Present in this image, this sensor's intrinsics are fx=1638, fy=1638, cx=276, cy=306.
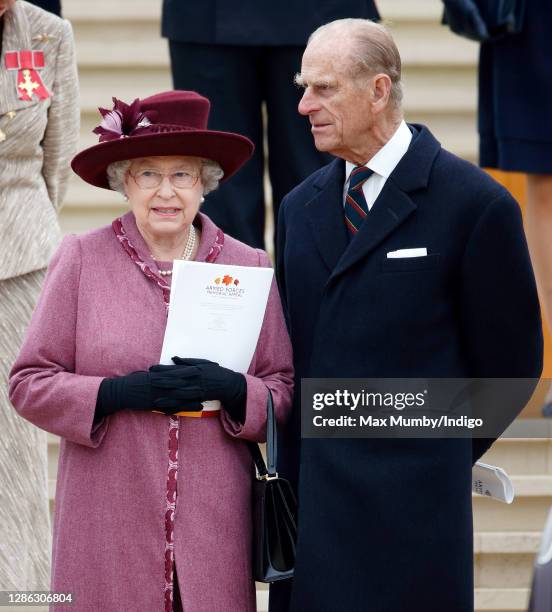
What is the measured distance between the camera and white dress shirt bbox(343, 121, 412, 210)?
4230 mm

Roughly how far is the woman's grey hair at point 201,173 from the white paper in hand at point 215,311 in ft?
1.11

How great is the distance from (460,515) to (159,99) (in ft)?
4.32

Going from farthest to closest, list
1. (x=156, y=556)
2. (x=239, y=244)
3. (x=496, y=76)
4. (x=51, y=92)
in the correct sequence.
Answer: (x=496, y=76), (x=51, y=92), (x=239, y=244), (x=156, y=556)

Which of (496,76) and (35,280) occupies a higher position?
(496,76)

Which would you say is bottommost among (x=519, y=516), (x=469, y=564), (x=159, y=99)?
(x=519, y=516)

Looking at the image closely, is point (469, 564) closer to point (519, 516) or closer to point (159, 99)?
point (159, 99)

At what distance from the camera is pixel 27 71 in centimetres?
512

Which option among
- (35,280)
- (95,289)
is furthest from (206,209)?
(95,289)

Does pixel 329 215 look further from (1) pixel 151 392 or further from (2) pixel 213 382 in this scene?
(1) pixel 151 392

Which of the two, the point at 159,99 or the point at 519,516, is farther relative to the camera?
the point at 519,516

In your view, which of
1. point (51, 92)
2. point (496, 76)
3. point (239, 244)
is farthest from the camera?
point (496, 76)

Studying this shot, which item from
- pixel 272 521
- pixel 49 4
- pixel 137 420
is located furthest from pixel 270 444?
pixel 49 4

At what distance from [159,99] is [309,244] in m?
0.54

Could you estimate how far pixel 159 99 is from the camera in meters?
4.25
